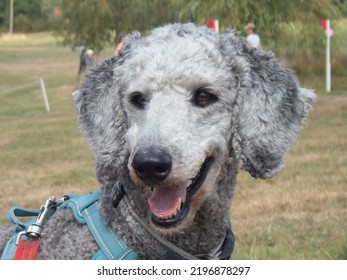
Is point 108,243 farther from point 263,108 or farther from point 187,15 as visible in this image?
point 187,15

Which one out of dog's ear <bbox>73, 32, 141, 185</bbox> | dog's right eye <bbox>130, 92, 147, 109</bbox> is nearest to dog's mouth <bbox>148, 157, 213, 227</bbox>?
dog's ear <bbox>73, 32, 141, 185</bbox>

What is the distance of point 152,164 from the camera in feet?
9.71

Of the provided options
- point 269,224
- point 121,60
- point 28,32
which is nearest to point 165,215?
point 121,60

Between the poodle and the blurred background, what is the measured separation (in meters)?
0.59

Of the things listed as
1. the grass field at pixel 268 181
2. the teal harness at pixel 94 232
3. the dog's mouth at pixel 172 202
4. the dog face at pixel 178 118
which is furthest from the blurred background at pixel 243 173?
the teal harness at pixel 94 232

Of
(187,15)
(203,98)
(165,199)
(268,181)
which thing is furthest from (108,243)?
(187,15)

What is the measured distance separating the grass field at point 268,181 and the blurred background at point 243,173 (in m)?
0.02

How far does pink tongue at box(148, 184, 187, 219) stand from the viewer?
3104 millimetres

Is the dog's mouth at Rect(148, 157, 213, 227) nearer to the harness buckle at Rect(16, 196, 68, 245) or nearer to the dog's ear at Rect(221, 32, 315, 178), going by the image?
the dog's ear at Rect(221, 32, 315, 178)

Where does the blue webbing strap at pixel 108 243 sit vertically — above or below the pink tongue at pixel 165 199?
below

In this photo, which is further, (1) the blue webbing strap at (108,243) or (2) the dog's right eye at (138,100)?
(2) the dog's right eye at (138,100)

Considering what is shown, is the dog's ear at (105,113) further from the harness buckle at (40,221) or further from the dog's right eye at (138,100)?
the harness buckle at (40,221)

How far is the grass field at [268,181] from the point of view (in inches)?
242

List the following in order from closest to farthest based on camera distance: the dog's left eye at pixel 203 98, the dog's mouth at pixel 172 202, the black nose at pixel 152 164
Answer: the black nose at pixel 152 164 → the dog's mouth at pixel 172 202 → the dog's left eye at pixel 203 98
